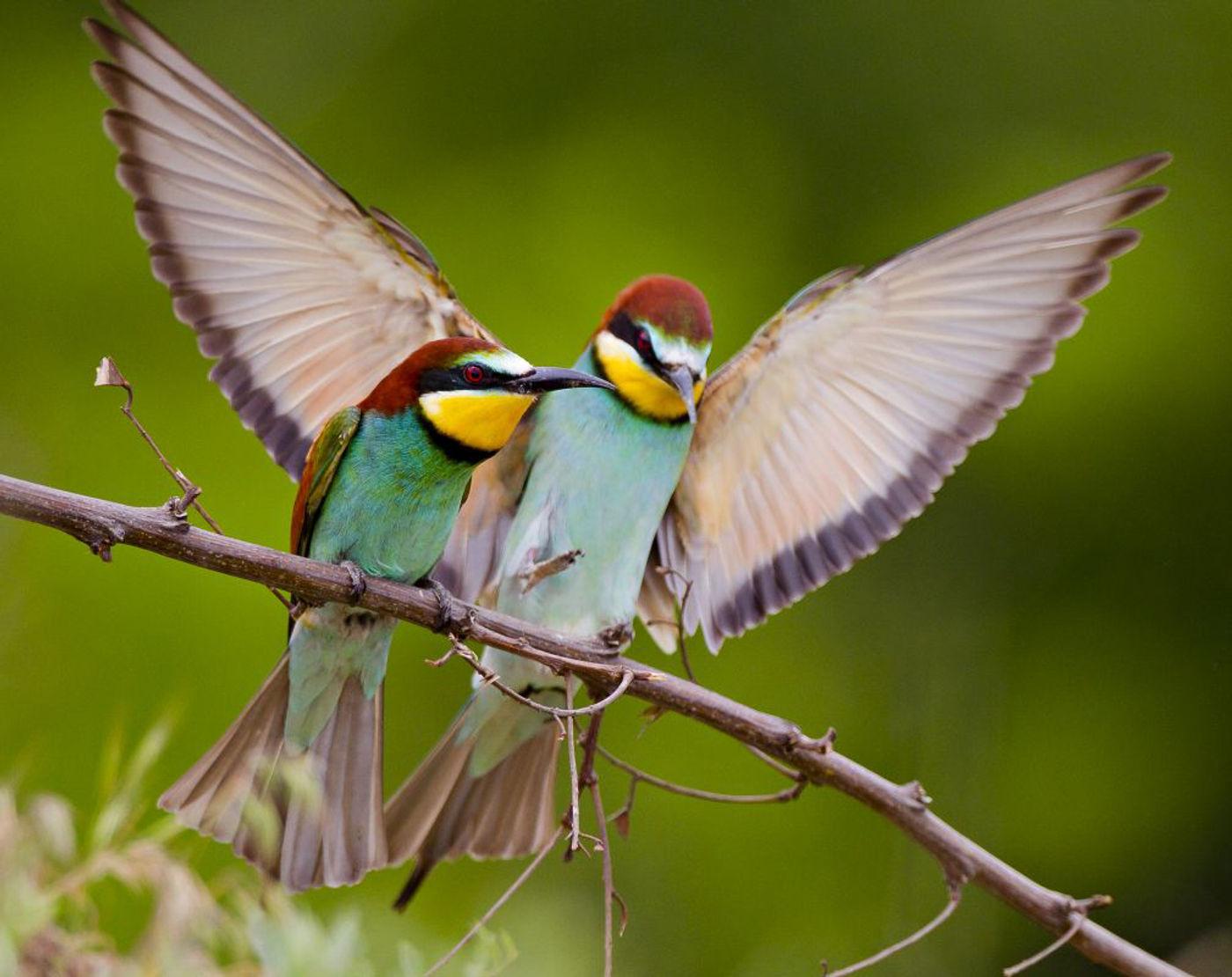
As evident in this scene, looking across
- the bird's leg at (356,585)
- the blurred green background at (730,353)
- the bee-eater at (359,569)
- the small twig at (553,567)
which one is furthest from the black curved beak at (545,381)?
the blurred green background at (730,353)

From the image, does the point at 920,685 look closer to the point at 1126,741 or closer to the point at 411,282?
the point at 1126,741

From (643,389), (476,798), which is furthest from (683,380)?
(476,798)

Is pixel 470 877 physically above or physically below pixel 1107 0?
below

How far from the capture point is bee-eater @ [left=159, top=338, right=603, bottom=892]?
182 centimetres

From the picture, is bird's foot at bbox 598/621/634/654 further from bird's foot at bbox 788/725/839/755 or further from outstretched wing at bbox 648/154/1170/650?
outstretched wing at bbox 648/154/1170/650

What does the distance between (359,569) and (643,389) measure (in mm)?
582

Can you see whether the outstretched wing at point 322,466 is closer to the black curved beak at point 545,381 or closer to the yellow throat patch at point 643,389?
the black curved beak at point 545,381

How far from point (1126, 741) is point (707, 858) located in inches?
35.7

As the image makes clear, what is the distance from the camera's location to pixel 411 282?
2057mm

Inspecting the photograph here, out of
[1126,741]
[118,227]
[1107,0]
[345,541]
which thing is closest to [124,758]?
[345,541]

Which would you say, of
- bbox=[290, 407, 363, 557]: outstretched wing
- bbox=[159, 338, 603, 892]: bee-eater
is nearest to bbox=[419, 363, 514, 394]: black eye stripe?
bbox=[159, 338, 603, 892]: bee-eater

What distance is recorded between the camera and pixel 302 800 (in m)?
1.84

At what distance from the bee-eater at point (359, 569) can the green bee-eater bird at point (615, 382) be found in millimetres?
132

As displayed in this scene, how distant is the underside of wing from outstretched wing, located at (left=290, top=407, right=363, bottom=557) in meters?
0.37
